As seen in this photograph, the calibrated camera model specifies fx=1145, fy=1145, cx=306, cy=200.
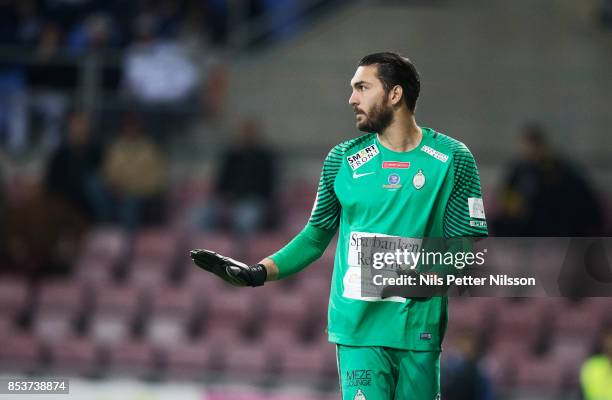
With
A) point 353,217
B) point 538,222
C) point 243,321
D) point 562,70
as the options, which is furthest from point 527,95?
point 353,217

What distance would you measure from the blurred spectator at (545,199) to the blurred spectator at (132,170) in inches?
138

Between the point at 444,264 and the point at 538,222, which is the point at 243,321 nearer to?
the point at 538,222

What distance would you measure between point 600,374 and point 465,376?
1.04 m

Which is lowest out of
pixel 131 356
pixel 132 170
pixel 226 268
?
pixel 131 356

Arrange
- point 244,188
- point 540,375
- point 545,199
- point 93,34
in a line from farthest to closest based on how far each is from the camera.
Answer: point 93,34 < point 244,188 < point 545,199 < point 540,375

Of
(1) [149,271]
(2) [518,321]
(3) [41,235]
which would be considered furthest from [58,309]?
(2) [518,321]

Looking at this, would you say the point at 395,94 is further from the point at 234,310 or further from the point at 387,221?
the point at 234,310

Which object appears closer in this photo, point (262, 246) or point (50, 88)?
point (262, 246)

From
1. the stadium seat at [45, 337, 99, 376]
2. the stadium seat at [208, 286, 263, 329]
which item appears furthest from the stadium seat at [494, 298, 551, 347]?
the stadium seat at [45, 337, 99, 376]

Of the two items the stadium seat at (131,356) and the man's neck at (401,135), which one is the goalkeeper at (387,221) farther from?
the stadium seat at (131,356)

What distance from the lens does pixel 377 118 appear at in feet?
15.3

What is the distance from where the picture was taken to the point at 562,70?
1155 cm

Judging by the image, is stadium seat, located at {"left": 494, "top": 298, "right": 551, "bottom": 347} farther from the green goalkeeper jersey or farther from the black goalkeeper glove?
the black goalkeeper glove

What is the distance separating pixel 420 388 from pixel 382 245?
0.58m
